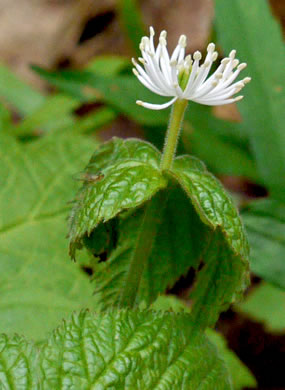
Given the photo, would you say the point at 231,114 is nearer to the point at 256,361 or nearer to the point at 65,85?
the point at 65,85

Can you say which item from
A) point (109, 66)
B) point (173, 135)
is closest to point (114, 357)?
point (173, 135)

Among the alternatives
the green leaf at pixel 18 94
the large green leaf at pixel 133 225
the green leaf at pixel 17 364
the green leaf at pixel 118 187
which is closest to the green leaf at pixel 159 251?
the large green leaf at pixel 133 225

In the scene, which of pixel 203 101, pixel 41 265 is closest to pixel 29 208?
pixel 41 265

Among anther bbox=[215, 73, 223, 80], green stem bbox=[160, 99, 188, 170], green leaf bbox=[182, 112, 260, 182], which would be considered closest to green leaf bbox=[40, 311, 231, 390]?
green stem bbox=[160, 99, 188, 170]

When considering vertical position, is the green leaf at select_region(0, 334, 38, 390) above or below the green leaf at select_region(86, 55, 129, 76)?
below

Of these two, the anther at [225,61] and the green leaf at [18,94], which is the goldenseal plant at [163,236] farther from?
the green leaf at [18,94]

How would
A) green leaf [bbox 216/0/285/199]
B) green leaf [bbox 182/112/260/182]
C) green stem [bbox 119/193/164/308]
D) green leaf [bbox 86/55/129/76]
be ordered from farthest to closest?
green leaf [bbox 86/55/129/76], green leaf [bbox 182/112/260/182], green leaf [bbox 216/0/285/199], green stem [bbox 119/193/164/308]

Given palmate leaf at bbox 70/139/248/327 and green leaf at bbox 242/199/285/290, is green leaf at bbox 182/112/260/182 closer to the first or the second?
green leaf at bbox 242/199/285/290
